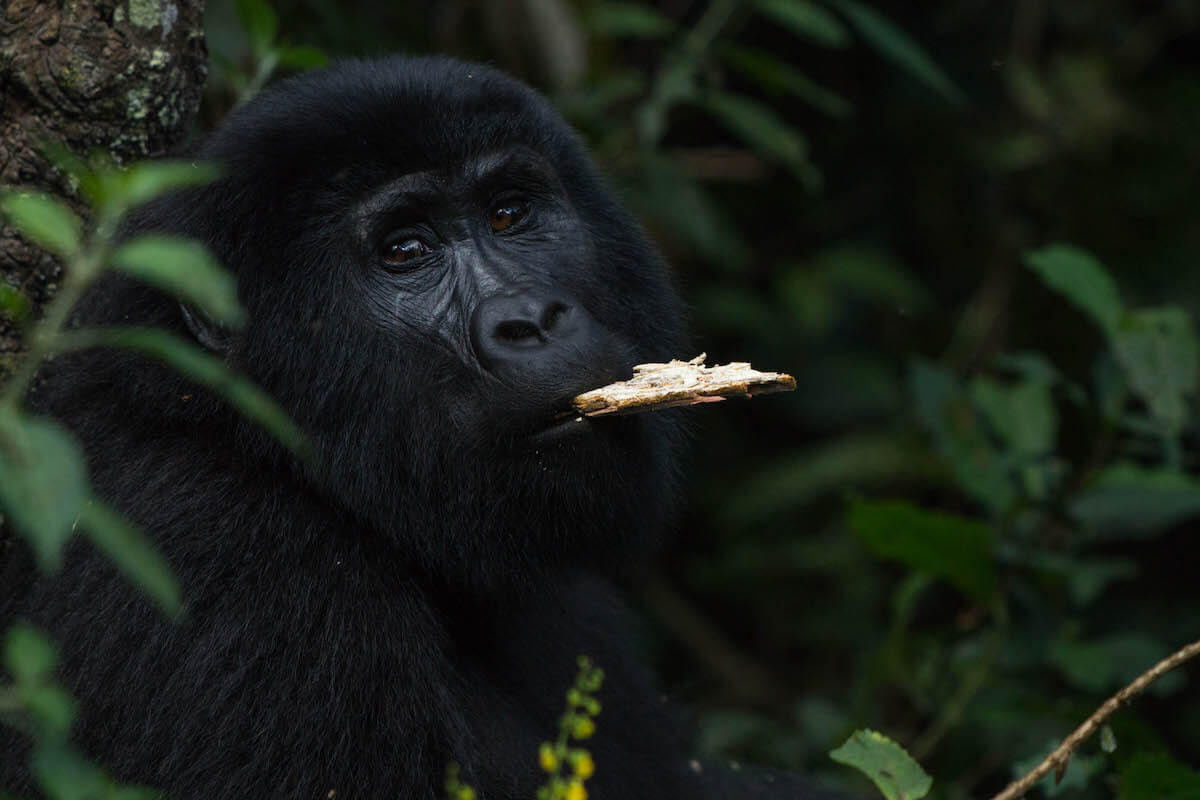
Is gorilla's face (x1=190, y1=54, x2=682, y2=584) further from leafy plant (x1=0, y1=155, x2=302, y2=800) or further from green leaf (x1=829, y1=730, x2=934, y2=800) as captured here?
leafy plant (x1=0, y1=155, x2=302, y2=800)

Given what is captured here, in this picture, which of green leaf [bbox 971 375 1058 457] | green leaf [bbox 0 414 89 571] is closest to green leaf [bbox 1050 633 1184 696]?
green leaf [bbox 971 375 1058 457]

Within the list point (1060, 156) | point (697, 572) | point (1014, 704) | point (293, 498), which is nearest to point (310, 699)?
point (293, 498)

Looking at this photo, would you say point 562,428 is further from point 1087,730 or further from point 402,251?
point 1087,730

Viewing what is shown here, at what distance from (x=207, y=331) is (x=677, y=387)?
99 cm

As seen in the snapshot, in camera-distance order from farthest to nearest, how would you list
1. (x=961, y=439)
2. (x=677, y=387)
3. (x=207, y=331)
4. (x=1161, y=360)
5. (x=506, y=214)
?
1. (x=961, y=439)
2. (x=1161, y=360)
3. (x=506, y=214)
4. (x=207, y=331)
5. (x=677, y=387)

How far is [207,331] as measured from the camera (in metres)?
2.69

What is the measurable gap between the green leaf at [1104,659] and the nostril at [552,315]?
2162 millimetres

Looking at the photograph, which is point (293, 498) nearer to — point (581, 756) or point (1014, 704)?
point (581, 756)

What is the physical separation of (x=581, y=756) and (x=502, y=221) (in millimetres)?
1550

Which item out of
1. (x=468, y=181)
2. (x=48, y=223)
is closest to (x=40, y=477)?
(x=48, y=223)

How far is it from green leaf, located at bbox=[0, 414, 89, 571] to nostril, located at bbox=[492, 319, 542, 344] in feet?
4.19

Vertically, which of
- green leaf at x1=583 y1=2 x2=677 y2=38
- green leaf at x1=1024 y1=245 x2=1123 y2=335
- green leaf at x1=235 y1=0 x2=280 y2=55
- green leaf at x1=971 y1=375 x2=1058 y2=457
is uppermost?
green leaf at x1=583 y1=2 x2=677 y2=38

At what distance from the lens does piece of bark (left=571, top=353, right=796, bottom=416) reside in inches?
91.0

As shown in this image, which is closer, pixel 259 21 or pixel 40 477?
pixel 40 477
